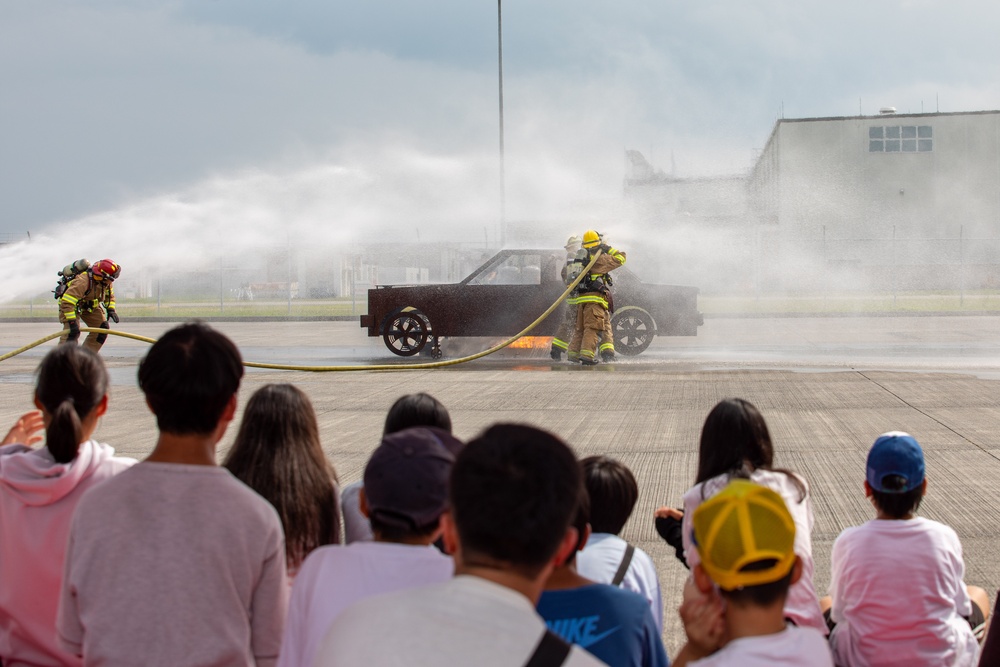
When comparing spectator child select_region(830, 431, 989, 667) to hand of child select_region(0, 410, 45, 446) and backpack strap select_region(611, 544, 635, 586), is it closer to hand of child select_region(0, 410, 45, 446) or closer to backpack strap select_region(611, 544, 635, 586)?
backpack strap select_region(611, 544, 635, 586)

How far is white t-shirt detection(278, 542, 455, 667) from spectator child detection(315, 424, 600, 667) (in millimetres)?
424

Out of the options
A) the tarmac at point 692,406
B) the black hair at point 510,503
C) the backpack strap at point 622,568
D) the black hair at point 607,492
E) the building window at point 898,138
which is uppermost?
the building window at point 898,138

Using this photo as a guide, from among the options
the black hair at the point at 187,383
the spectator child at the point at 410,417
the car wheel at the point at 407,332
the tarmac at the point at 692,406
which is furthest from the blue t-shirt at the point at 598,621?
the car wheel at the point at 407,332

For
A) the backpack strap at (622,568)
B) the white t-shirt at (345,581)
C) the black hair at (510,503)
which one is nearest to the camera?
the black hair at (510,503)

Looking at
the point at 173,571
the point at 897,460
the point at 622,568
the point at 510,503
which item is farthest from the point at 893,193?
the point at 510,503

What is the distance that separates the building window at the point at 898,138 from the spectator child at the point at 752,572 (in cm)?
4884

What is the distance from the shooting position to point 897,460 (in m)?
3.33

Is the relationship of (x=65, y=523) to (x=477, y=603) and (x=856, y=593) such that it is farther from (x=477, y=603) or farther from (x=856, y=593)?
(x=856, y=593)

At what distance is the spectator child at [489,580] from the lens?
162 cm

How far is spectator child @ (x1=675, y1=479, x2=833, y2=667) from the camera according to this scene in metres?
2.06

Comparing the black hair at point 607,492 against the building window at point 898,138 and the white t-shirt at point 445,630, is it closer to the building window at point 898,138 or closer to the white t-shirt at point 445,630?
the white t-shirt at point 445,630

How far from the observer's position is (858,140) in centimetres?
4734

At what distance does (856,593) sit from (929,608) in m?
0.22

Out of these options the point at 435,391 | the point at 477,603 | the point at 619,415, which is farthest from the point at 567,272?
the point at 477,603
